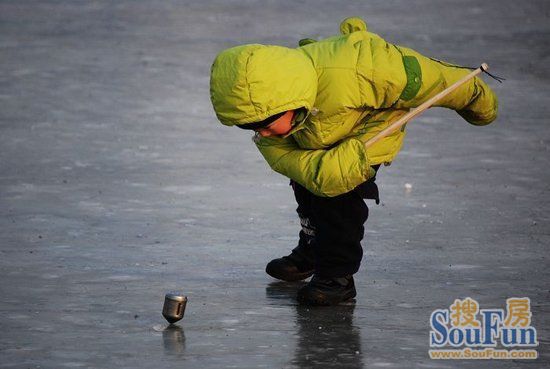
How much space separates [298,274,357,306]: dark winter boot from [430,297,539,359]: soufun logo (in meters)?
0.39

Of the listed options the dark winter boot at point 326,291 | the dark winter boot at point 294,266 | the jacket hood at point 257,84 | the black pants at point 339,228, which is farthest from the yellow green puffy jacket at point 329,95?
the dark winter boot at point 294,266

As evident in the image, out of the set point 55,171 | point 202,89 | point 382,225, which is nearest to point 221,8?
point 202,89

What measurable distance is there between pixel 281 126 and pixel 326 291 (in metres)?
0.72

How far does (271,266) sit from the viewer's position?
5535mm

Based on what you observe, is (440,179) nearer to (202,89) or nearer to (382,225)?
(382,225)

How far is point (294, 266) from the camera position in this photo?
5.54 m

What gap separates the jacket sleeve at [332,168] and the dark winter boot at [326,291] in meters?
0.41

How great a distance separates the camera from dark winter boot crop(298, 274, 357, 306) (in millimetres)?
5168

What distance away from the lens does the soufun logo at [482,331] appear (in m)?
4.50

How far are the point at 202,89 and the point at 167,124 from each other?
103 cm

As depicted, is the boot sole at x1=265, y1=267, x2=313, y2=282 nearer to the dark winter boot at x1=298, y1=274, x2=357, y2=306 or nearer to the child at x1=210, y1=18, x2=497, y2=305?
the child at x1=210, y1=18, x2=497, y2=305

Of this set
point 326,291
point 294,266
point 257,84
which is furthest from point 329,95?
point 294,266

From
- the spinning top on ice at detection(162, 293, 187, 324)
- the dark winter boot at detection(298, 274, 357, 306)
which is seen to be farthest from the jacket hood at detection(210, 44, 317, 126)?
the dark winter boot at detection(298, 274, 357, 306)

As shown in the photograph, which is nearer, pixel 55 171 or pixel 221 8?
pixel 55 171
